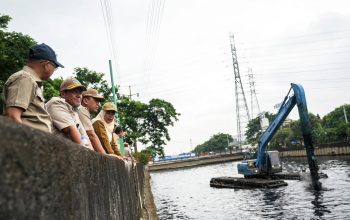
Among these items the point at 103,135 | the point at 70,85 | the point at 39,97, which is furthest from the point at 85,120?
the point at 39,97

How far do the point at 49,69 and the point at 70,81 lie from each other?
1.07 metres

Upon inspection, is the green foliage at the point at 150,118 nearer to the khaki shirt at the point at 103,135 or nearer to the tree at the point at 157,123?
the tree at the point at 157,123

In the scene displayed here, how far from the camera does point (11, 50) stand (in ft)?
69.6

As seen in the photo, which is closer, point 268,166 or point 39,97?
point 39,97

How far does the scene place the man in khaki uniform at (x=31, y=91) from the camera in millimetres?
2609

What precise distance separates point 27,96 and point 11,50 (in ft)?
68.9

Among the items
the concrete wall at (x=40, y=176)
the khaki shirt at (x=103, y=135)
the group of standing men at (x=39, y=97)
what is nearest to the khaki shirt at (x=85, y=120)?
the group of standing men at (x=39, y=97)

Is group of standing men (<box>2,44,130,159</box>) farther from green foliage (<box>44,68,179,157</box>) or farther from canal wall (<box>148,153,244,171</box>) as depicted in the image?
canal wall (<box>148,153,244,171</box>)

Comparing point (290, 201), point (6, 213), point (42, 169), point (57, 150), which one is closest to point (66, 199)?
point (57, 150)

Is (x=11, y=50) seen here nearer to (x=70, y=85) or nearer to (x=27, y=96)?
(x=70, y=85)

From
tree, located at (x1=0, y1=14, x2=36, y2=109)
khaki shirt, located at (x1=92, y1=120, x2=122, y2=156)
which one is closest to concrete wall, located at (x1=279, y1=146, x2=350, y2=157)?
tree, located at (x1=0, y1=14, x2=36, y2=109)

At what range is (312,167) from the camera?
62.6 ft

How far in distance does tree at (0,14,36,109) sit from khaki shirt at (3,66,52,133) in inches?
755

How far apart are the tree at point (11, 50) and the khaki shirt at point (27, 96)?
1918cm
